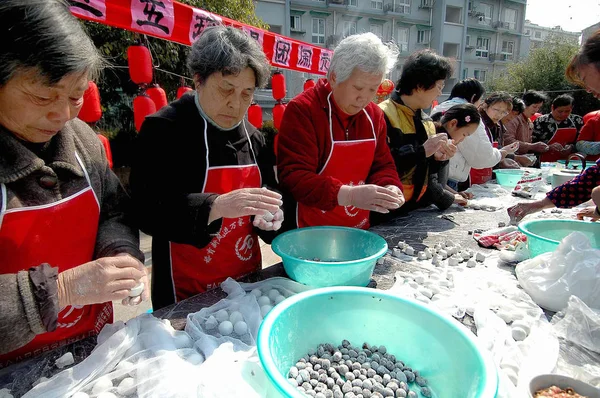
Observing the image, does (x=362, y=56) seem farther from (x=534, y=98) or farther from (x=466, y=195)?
(x=534, y=98)

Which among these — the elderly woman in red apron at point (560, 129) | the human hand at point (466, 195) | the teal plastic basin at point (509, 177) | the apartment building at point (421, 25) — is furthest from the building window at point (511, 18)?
the human hand at point (466, 195)

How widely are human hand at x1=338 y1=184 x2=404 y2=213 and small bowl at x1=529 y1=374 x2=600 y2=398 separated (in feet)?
2.66

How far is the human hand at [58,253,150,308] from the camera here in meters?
0.86

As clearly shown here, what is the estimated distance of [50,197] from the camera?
99 centimetres

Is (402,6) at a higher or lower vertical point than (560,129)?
higher

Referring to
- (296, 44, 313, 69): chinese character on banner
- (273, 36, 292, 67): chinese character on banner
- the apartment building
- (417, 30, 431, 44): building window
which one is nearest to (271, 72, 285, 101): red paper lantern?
(273, 36, 292, 67): chinese character on banner

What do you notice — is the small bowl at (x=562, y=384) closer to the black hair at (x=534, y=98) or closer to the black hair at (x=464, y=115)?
the black hair at (x=464, y=115)

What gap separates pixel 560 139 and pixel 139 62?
20.1ft

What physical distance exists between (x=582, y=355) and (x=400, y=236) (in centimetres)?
106

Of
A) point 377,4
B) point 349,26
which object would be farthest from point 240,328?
point 377,4

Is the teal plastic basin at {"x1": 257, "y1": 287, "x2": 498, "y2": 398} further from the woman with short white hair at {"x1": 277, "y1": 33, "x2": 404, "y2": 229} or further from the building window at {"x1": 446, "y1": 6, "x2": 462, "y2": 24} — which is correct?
the building window at {"x1": 446, "y1": 6, "x2": 462, "y2": 24}

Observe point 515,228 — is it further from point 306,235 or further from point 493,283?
point 306,235

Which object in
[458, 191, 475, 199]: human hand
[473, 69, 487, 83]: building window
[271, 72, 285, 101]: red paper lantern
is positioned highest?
[473, 69, 487, 83]: building window

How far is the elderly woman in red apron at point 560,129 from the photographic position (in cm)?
533
